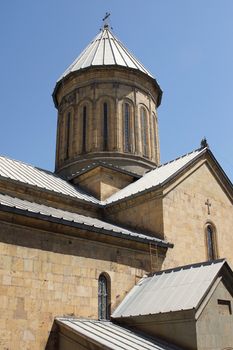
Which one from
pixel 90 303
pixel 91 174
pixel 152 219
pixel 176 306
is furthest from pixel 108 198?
pixel 176 306

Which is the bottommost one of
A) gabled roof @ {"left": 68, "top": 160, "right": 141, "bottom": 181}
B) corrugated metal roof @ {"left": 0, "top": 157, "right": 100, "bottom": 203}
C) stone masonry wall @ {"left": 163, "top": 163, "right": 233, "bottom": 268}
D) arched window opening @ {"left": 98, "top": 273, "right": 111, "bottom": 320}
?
arched window opening @ {"left": 98, "top": 273, "right": 111, "bottom": 320}

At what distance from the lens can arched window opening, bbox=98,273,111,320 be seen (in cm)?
934

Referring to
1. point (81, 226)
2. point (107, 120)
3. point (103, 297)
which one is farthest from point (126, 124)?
point (103, 297)

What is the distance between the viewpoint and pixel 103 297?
31.1 ft

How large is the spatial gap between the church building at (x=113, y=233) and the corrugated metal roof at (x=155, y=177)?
77 mm

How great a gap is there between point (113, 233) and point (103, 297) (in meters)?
1.49

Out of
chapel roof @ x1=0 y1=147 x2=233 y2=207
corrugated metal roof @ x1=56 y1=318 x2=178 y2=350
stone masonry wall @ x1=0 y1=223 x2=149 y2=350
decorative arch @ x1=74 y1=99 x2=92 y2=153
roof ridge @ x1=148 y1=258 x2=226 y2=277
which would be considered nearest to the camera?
corrugated metal roof @ x1=56 y1=318 x2=178 y2=350

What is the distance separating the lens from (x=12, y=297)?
7.82 metres

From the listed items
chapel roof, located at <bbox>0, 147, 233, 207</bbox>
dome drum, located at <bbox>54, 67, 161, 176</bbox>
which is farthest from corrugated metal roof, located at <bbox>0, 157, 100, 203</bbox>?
dome drum, located at <bbox>54, 67, 161, 176</bbox>

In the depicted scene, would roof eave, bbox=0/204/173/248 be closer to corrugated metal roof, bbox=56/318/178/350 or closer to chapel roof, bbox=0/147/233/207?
chapel roof, bbox=0/147/233/207

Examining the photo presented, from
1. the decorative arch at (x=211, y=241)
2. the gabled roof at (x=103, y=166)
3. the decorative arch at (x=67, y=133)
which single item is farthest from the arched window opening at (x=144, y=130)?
the decorative arch at (x=211, y=241)

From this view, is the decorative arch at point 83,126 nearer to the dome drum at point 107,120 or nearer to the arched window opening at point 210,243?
the dome drum at point 107,120

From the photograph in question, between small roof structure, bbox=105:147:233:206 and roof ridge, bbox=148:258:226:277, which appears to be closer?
roof ridge, bbox=148:258:226:277

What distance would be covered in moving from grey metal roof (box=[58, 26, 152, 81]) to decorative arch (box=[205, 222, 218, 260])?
322 inches
